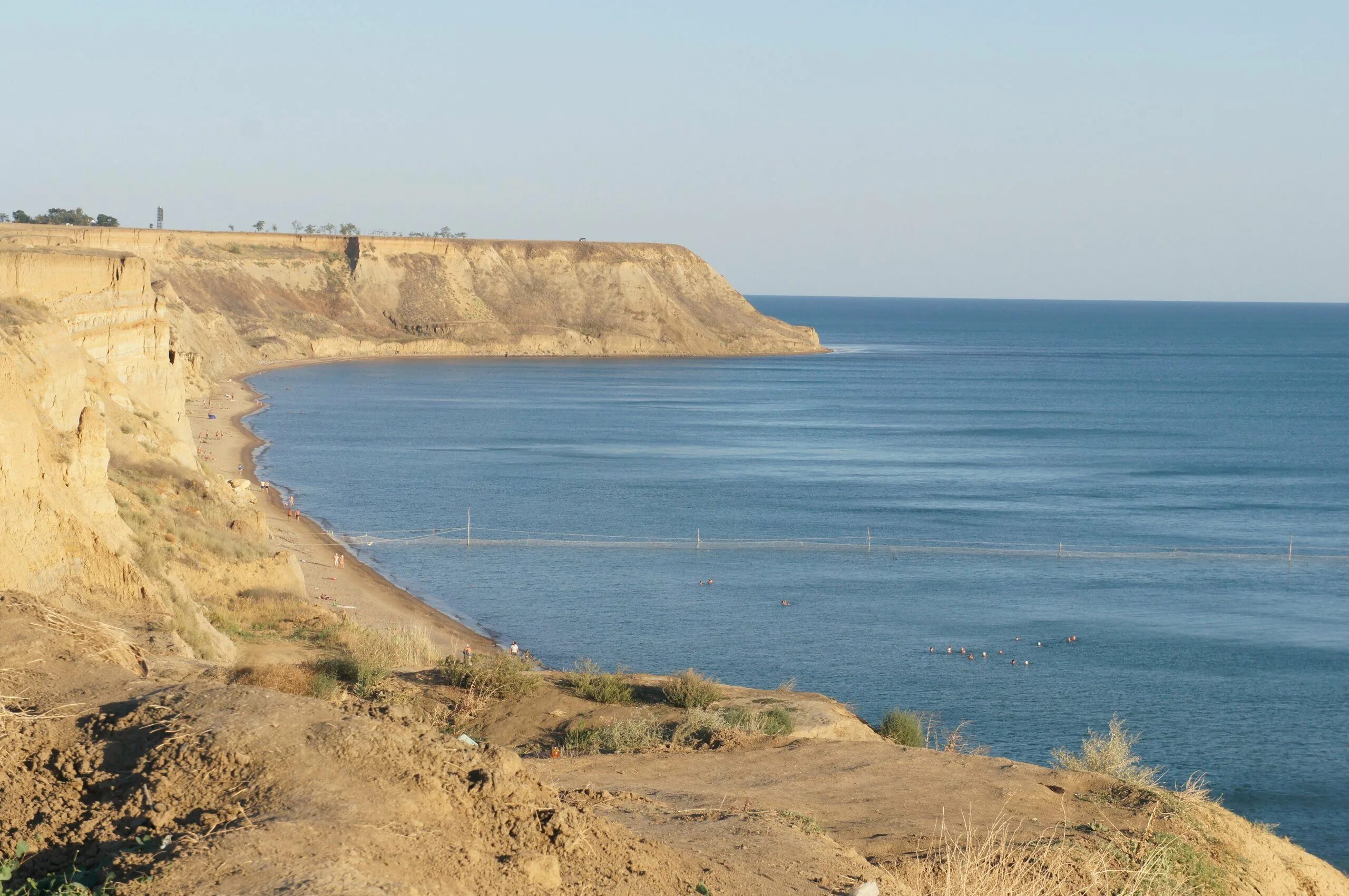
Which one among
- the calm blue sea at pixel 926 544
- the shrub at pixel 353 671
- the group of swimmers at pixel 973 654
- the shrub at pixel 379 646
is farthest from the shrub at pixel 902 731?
the group of swimmers at pixel 973 654

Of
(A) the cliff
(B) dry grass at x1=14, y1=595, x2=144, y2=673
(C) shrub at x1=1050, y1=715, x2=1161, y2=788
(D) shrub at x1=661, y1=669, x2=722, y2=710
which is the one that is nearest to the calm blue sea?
(C) shrub at x1=1050, y1=715, x2=1161, y2=788

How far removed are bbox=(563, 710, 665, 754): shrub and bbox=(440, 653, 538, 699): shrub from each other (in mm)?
1474

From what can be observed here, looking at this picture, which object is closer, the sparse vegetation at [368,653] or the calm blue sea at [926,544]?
the sparse vegetation at [368,653]

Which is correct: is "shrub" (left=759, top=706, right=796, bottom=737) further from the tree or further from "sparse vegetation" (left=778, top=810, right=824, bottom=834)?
the tree

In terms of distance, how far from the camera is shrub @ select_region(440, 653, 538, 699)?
17016mm

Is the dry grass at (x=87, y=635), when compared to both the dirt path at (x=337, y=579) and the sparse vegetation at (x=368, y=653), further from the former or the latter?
the dirt path at (x=337, y=579)

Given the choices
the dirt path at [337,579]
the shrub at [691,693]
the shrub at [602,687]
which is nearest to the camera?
the shrub at [691,693]

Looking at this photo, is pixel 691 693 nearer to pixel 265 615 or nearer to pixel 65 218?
pixel 265 615

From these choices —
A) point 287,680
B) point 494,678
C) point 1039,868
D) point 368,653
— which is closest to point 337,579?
point 368,653

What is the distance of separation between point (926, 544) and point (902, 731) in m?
27.6

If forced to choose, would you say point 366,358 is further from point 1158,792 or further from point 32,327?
point 1158,792

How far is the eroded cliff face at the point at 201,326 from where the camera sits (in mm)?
16250

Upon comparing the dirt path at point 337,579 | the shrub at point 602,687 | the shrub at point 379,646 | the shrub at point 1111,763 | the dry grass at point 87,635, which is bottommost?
the dirt path at point 337,579

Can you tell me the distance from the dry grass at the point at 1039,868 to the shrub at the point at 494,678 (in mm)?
6873
